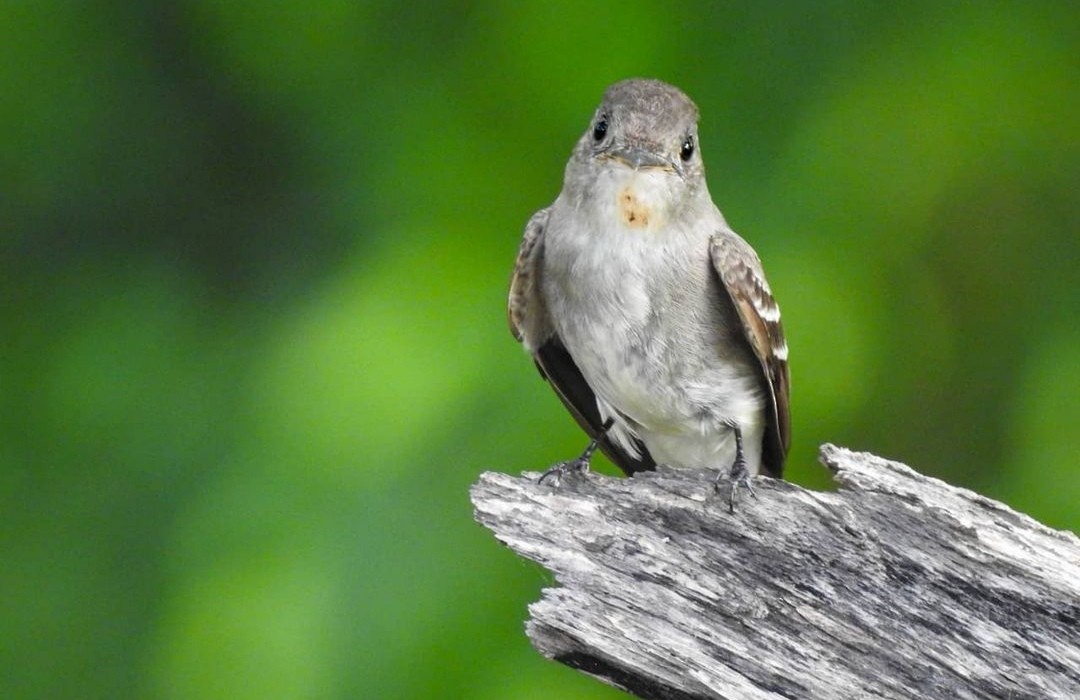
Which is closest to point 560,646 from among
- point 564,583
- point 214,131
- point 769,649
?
point 564,583

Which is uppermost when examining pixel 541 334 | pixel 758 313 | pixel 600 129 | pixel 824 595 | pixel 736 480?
pixel 600 129

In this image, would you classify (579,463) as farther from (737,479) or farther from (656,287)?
(737,479)

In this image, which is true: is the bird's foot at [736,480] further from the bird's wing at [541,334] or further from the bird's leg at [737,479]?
the bird's wing at [541,334]

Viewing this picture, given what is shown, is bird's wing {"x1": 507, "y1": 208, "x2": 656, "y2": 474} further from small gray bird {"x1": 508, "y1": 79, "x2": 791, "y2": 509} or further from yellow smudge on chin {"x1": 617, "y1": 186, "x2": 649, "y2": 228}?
yellow smudge on chin {"x1": 617, "y1": 186, "x2": 649, "y2": 228}

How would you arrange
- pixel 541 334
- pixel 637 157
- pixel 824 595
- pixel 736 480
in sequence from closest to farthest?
pixel 824 595 → pixel 736 480 → pixel 637 157 → pixel 541 334

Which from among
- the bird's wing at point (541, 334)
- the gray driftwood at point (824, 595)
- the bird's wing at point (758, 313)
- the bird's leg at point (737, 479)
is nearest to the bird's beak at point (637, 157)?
the bird's wing at point (758, 313)

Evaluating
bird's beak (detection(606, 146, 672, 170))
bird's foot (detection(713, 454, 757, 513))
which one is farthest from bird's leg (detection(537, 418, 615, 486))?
bird's beak (detection(606, 146, 672, 170))

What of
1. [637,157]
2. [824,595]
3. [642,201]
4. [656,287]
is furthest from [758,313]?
[824,595]

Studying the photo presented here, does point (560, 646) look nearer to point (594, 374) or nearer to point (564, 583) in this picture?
point (564, 583)
